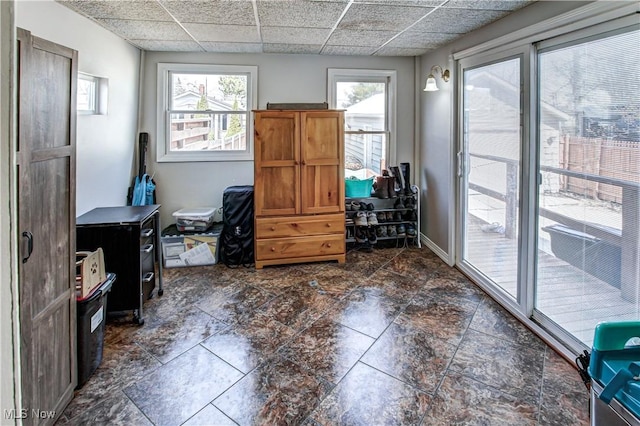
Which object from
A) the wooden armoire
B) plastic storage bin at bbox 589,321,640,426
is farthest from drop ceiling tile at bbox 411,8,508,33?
plastic storage bin at bbox 589,321,640,426

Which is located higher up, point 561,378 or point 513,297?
point 513,297

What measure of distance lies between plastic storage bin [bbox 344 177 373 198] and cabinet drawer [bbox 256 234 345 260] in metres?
0.70

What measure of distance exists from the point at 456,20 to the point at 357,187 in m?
2.19

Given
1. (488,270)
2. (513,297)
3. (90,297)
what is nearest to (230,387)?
(90,297)

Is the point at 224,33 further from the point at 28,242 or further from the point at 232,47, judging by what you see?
the point at 28,242

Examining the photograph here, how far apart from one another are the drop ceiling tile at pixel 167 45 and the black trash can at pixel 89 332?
2838 millimetres

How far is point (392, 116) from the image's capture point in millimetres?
5105

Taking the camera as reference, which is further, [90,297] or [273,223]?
[273,223]

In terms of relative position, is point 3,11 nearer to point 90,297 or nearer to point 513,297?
point 90,297

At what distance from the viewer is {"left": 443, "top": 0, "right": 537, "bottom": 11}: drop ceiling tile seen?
9.13 feet

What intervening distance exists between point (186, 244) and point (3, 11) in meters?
3.78

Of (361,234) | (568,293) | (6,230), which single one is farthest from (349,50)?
(6,230)

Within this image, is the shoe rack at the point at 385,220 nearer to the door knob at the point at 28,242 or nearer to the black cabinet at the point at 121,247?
the black cabinet at the point at 121,247

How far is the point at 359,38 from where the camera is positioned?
396 cm
